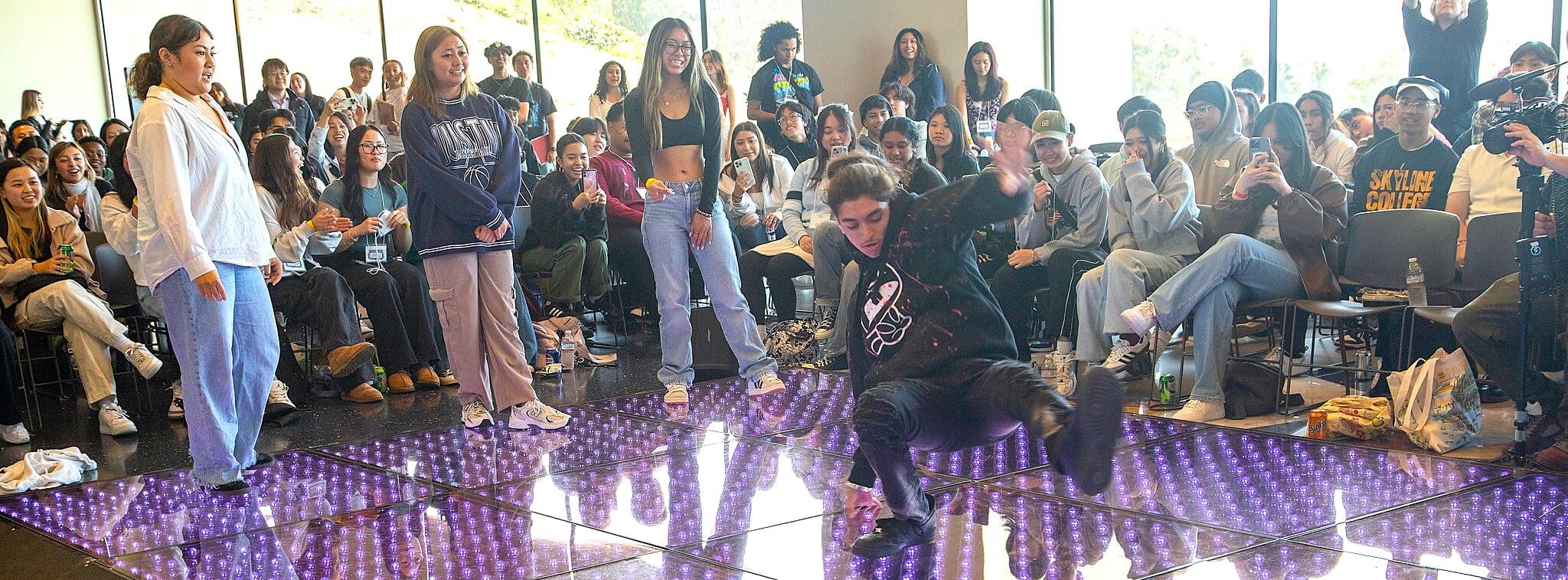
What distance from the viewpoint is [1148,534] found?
118 inches

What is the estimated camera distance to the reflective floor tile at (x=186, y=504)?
11.5ft

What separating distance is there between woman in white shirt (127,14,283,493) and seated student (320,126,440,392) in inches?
72.2

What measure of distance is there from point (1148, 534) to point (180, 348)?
9.28 feet

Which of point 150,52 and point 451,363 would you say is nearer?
point 150,52

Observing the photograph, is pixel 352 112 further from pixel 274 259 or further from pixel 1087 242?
pixel 1087 242

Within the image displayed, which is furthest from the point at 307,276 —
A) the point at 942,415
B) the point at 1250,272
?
the point at 1250,272

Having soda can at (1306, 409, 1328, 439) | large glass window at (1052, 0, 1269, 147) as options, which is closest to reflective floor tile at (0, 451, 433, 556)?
soda can at (1306, 409, 1328, 439)

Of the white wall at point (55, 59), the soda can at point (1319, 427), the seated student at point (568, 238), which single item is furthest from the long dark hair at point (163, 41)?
the white wall at point (55, 59)

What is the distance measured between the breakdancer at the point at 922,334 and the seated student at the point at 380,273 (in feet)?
10.9

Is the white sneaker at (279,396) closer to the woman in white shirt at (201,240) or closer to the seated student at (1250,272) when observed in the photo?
→ the woman in white shirt at (201,240)

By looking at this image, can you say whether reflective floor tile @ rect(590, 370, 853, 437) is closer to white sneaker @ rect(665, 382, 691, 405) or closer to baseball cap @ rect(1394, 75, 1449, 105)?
white sneaker @ rect(665, 382, 691, 405)

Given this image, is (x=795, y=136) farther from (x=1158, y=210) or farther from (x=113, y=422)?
(x=113, y=422)

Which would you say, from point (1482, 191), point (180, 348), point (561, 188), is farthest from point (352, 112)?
point (1482, 191)

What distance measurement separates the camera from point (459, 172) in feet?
14.6
